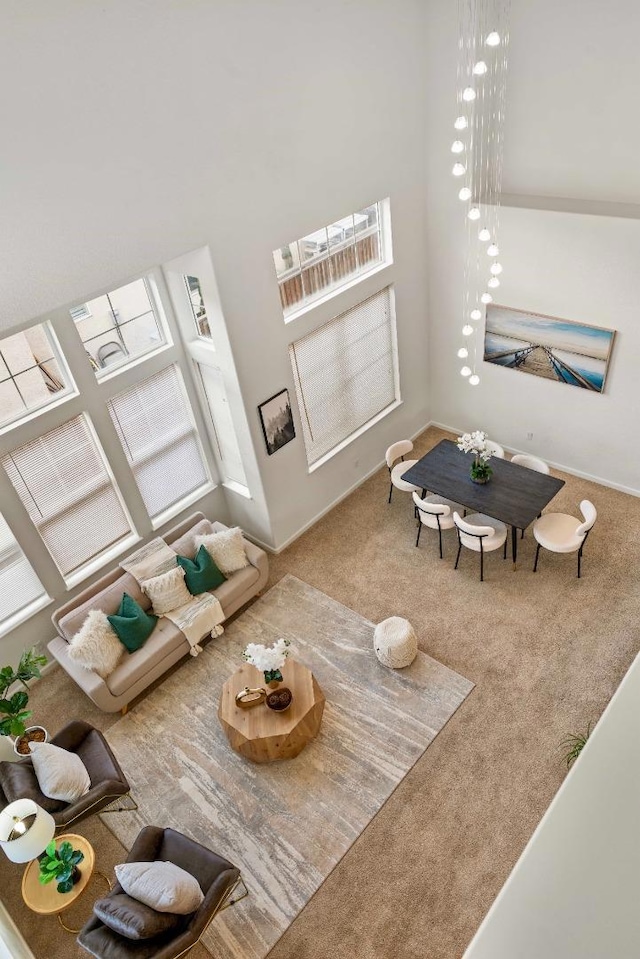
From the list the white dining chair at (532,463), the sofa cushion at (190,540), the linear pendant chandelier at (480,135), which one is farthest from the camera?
the white dining chair at (532,463)

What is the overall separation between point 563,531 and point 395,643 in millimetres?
2353

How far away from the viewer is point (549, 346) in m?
8.19

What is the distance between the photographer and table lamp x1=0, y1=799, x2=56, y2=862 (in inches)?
191

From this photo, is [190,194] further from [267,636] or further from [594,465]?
[594,465]

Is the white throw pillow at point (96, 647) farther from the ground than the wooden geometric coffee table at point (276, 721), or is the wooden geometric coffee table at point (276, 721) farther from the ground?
the white throw pillow at point (96, 647)

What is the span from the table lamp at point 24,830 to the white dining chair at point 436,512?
467cm

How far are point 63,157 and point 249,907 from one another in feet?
19.0

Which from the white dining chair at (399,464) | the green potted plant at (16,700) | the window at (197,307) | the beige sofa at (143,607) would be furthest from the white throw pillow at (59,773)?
the white dining chair at (399,464)

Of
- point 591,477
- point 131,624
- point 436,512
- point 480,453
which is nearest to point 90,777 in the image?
point 131,624

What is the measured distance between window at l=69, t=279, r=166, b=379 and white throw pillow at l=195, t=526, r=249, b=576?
6.72 feet

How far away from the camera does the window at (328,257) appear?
23.4ft

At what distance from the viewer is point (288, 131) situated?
6.31 metres

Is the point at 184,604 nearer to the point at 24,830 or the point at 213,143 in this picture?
the point at 24,830

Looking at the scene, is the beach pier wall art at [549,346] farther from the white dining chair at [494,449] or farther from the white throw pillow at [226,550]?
the white throw pillow at [226,550]
